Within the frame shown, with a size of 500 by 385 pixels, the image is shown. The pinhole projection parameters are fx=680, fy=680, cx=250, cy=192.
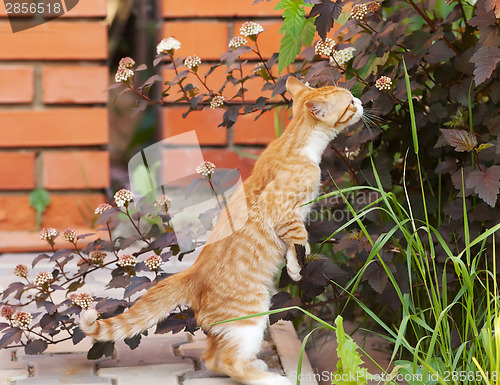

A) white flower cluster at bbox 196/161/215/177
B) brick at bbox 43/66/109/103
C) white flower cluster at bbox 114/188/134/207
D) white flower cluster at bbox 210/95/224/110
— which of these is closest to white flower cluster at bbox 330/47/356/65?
white flower cluster at bbox 210/95/224/110

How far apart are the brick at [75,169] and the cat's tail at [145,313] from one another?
1288 millimetres

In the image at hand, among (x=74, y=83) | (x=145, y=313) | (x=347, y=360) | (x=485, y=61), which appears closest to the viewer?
(x=347, y=360)

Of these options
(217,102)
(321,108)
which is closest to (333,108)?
(321,108)

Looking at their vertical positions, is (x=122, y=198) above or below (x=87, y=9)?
below

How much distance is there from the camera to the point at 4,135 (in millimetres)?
2879

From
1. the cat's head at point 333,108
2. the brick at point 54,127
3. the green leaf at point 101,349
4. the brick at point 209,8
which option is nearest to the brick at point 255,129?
the brick at point 209,8

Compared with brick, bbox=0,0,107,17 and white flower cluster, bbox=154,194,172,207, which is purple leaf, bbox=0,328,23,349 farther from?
brick, bbox=0,0,107,17

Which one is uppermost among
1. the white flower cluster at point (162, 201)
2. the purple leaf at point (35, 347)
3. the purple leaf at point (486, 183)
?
the purple leaf at point (486, 183)

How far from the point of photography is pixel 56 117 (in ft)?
9.50

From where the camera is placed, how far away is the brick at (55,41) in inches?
112

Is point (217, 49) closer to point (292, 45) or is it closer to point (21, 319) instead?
point (292, 45)

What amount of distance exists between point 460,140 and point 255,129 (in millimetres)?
1263

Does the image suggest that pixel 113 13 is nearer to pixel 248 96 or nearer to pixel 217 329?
pixel 248 96

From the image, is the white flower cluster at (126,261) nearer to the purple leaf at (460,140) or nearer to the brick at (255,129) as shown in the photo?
the purple leaf at (460,140)
